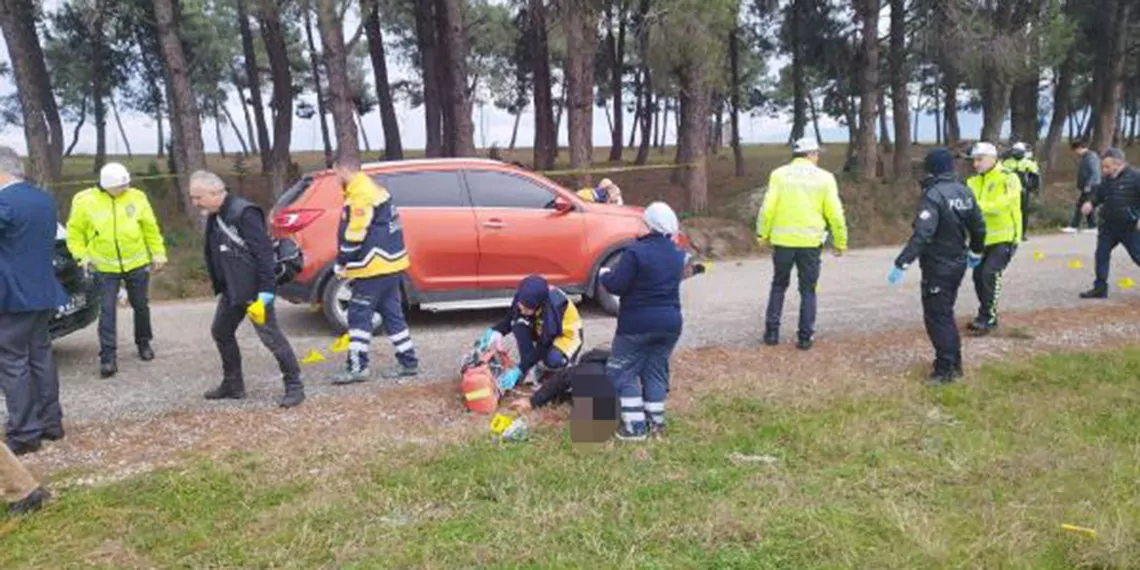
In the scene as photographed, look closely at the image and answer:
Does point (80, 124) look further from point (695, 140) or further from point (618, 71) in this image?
point (695, 140)

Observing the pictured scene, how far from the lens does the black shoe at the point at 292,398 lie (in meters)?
6.06

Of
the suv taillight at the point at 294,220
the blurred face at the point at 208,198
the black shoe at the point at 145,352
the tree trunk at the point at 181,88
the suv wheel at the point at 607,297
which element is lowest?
the black shoe at the point at 145,352

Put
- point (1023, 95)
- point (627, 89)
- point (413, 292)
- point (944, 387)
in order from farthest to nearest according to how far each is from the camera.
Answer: point (627, 89) < point (1023, 95) < point (413, 292) < point (944, 387)

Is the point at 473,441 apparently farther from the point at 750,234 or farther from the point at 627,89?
the point at 627,89

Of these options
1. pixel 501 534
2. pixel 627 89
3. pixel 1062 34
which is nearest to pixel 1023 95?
pixel 1062 34

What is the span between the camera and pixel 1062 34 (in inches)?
802

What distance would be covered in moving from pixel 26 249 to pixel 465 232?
13.4ft

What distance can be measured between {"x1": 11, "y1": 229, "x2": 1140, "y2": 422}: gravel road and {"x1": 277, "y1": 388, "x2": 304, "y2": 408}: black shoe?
171 millimetres

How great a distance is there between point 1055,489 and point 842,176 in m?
14.6

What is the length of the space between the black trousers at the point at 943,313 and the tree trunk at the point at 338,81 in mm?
10430

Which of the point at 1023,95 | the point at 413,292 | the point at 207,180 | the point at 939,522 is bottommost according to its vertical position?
the point at 939,522

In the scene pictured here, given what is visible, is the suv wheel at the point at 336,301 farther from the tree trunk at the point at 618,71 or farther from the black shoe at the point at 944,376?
the tree trunk at the point at 618,71

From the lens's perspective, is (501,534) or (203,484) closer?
(501,534)

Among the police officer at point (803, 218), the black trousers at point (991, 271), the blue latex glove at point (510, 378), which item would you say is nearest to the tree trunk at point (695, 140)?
the black trousers at point (991, 271)
